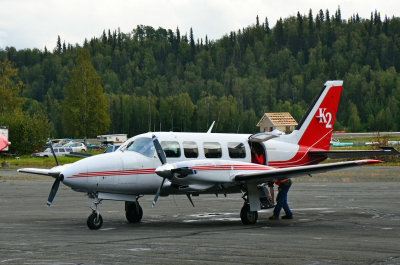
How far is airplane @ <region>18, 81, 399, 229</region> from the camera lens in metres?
17.0

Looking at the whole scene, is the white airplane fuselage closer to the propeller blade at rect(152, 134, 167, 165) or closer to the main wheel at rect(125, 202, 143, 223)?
the propeller blade at rect(152, 134, 167, 165)

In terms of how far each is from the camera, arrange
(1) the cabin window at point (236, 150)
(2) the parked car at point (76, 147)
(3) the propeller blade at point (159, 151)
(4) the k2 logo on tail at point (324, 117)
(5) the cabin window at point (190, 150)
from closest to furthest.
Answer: (3) the propeller blade at point (159, 151)
(5) the cabin window at point (190, 150)
(1) the cabin window at point (236, 150)
(4) the k2 logo on tail at point (324, 117)
(2) the parked car at point (76, 147)

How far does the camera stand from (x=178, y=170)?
16.8m

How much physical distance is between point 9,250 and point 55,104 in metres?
192

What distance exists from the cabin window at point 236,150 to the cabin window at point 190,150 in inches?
48.9

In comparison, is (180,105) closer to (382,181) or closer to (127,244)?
(382,181)

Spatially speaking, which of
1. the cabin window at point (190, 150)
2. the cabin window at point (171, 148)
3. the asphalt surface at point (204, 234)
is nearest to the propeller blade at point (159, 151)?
the cabin window at point (171, 148)

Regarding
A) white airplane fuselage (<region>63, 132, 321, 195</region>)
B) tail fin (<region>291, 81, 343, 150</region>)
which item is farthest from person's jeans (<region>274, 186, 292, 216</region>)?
tail fin (<region>291, 81, 343, 150</region>)

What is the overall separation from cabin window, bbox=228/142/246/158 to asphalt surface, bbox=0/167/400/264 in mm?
2104

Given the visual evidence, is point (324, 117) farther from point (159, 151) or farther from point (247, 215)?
point (159, 151)

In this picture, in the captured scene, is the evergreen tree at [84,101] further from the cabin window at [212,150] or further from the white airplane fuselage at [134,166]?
the cabin window at [212,150]

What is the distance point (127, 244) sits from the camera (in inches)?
541

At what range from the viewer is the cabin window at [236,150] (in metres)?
19.5

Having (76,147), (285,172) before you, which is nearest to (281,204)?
(285,172)
